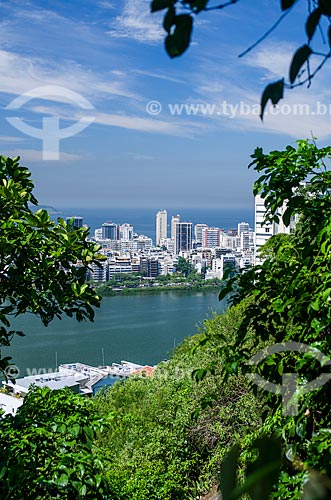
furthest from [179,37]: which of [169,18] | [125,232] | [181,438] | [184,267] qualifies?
[125,232]

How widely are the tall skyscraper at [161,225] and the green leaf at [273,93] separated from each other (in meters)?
42.3

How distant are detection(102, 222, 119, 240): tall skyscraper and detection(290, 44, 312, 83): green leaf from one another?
39749 mm

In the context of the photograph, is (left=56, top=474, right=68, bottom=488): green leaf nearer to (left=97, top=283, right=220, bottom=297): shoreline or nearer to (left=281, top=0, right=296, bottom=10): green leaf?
(left=281, top=0, right=296, bottom=10): green leaf

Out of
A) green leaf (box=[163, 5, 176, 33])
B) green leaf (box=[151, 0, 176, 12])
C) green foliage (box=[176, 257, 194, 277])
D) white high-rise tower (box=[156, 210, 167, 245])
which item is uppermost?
white high-rise tower (box=[156, 210, 167, 245])

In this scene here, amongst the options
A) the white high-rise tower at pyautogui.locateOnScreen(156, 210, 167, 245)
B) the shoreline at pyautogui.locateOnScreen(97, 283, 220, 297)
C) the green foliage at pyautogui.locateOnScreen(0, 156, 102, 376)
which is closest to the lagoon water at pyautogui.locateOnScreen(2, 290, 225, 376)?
the shoreline at pyautogui.locateOnScreen(97, 283, 220, 297)

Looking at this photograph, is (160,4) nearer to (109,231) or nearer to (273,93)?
(273,93)

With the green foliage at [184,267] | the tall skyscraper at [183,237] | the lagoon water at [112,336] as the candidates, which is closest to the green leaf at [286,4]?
the lagoon water at [112,336]

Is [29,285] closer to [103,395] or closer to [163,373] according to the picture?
[163,373]

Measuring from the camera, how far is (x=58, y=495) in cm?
118

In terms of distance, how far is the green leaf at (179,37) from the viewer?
0.38m

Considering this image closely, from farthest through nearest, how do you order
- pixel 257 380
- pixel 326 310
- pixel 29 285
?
pixel 29 285 → pixel 257 380 → pixel 326 310

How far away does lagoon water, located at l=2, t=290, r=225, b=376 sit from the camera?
47.4 feet

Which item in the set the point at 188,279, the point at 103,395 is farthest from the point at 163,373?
the point at 188,279

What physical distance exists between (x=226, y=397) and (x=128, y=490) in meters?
1.38
